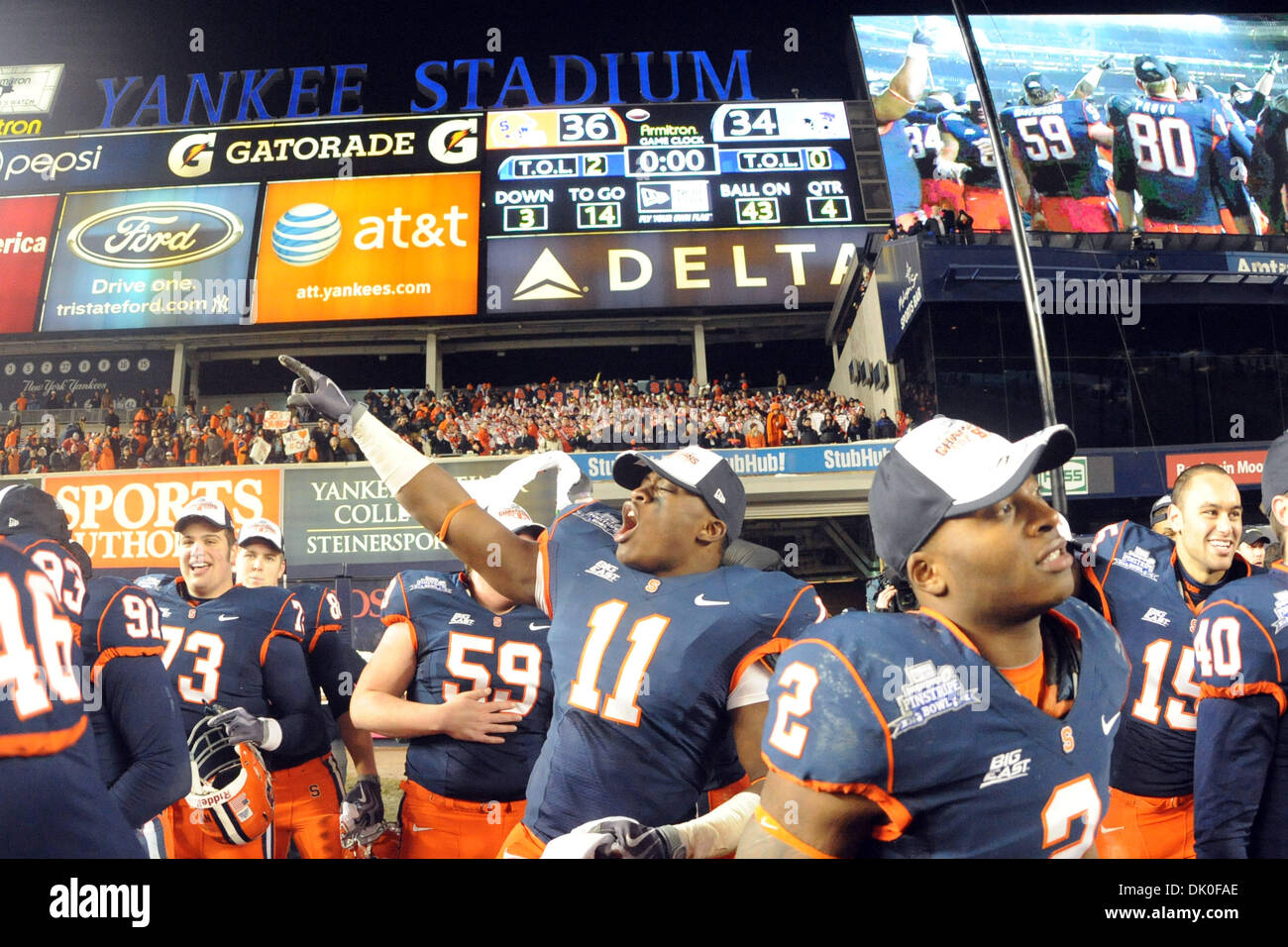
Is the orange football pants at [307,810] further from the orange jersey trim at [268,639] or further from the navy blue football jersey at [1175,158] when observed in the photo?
the navy blue football jersey at [1175,158]

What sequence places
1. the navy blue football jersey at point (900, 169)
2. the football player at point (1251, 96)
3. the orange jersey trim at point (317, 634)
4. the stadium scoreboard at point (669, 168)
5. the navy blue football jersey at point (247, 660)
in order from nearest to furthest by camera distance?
the navy blue football jersey at point (247, 660) < the orange jersey trim at point (317, 634) < the stadium scoreboard at point (669, 168) < the navy blue football jersey at point (900, 169) < the football player at point (1251, 96)

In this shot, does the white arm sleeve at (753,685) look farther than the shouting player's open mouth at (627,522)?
No

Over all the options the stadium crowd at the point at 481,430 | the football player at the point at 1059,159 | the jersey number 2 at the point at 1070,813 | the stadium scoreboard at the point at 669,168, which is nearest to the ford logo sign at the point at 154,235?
the stadium crowd at the point at 481,430

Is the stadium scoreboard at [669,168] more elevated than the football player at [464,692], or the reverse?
the stadium scoreboard at [669,168]

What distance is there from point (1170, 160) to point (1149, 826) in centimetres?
1931

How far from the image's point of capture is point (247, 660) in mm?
4492

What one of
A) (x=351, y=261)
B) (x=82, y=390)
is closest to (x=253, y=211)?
(x=351, y=261)

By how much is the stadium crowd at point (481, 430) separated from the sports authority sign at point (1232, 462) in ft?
14.2

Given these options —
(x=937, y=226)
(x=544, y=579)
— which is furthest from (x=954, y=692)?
(x=937, y=226)

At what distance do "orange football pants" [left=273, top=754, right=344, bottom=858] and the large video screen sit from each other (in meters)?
16.5

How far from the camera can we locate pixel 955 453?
5.98ft

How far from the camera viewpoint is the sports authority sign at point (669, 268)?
703 inches

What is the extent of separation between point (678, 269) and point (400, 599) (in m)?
15.0
